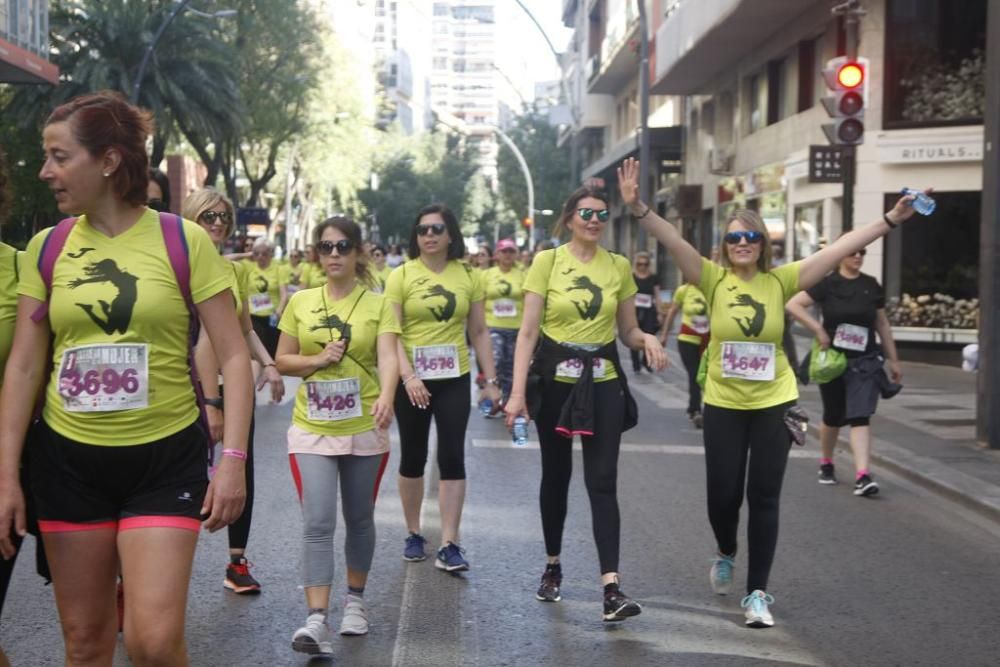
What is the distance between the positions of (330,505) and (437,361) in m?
1.71

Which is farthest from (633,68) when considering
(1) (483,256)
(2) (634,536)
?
(2) (634,536)

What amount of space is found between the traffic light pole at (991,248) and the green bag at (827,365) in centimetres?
234

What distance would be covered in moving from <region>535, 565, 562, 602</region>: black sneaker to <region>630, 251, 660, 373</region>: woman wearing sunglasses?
489 inches

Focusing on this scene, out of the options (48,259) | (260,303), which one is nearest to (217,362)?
(48,259)

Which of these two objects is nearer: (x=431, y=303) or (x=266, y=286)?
(x=431, y=303)

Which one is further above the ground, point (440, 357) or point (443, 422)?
point (440, 357)

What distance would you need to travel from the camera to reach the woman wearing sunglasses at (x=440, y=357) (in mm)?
6891

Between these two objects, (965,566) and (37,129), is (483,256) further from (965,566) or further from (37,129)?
(37,129)

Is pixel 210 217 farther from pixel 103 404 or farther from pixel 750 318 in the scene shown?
pixel 103 404

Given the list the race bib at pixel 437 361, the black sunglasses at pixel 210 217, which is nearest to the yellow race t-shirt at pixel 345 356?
the black sunglasses at pixel 210 217

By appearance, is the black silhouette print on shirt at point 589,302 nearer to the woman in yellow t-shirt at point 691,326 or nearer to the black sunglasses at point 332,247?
the black sunglasses at point 332,247

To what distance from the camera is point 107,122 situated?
134 inches

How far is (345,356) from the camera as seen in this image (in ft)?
18.8

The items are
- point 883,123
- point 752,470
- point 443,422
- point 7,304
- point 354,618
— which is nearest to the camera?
point 7,304
